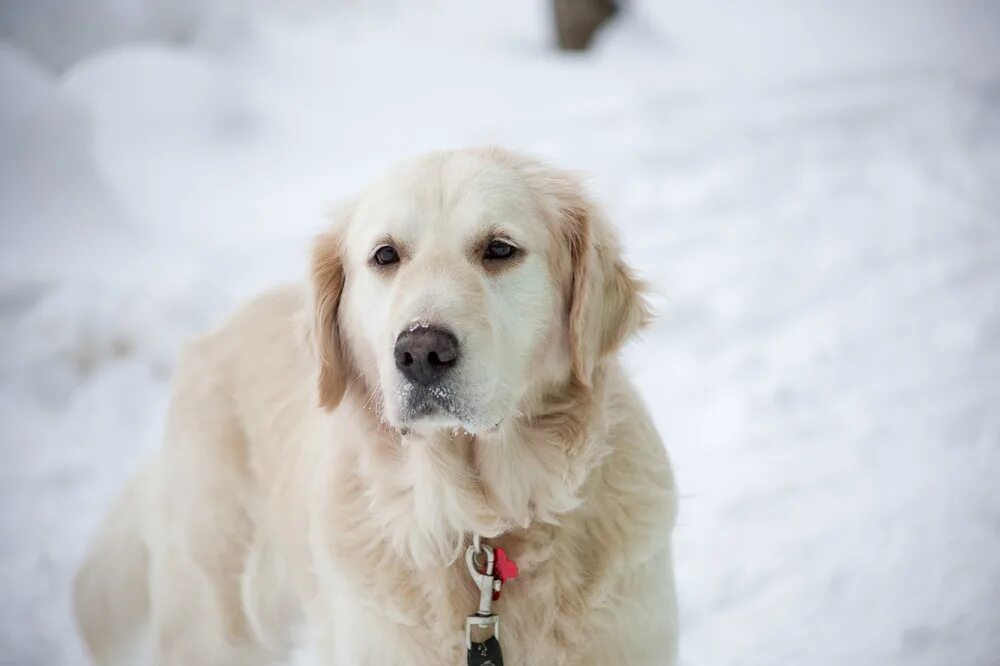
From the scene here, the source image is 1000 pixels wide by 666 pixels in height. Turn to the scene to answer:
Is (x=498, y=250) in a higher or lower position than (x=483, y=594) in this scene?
higher

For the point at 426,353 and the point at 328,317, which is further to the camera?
the point at 328,317

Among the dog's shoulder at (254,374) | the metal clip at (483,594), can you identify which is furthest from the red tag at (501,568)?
the dog's shoulder at (254,374)

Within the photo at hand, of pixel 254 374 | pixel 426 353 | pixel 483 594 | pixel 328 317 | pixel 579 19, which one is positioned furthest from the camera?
Answer: pixel 579 19

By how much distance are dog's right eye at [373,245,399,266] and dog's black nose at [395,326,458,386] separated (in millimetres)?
433

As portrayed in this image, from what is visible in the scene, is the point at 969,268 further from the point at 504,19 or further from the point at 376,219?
the point at 504,19

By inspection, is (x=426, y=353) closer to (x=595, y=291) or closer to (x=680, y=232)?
(x=595, y=291)

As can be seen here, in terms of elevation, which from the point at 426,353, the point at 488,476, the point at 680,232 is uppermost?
the point at 680,232

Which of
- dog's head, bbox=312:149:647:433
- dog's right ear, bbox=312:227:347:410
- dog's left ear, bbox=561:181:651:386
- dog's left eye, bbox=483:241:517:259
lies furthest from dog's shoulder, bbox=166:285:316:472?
dog's left ear, bbox=561:181:651:386

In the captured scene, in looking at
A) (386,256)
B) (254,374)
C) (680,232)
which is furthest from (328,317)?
(680,232)

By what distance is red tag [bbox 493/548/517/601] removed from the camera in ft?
7.08

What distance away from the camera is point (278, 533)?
2818 mm

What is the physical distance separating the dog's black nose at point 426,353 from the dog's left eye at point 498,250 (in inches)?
16.3

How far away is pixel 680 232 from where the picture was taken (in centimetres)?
544

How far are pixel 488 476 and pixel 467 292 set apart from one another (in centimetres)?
62
